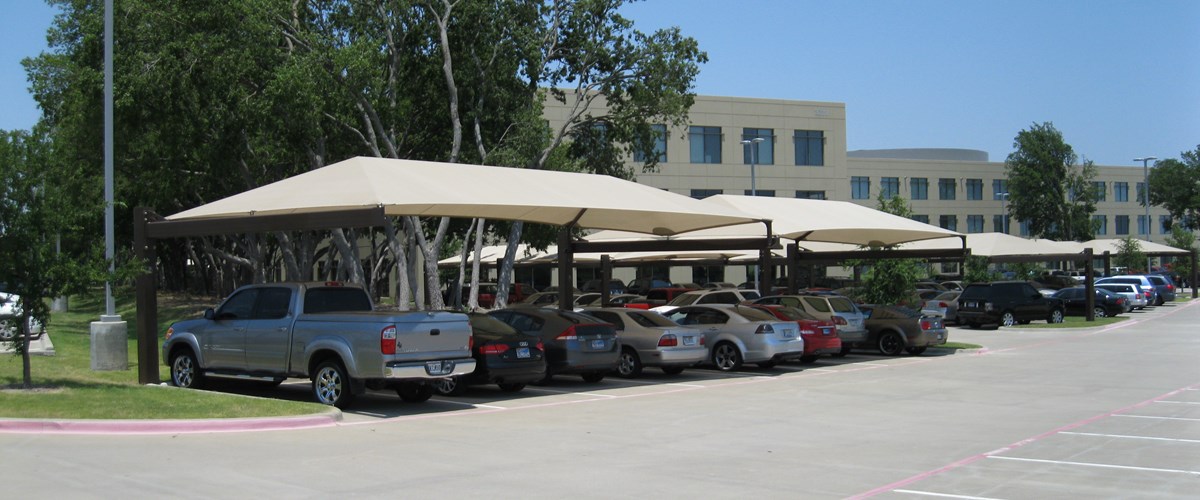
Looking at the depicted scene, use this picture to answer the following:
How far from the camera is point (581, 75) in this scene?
39781mm

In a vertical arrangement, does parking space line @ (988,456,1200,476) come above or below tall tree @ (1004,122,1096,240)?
below

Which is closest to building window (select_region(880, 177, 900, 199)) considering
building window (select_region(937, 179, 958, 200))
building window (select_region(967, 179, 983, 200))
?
building window (select_region(937, 179, 958, 200))

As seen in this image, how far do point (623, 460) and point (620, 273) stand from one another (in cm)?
6287

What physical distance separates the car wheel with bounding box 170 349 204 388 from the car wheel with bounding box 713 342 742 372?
1010cm

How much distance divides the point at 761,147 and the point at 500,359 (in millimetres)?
57656

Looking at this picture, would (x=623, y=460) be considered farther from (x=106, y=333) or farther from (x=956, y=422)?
(x=106, y=333)

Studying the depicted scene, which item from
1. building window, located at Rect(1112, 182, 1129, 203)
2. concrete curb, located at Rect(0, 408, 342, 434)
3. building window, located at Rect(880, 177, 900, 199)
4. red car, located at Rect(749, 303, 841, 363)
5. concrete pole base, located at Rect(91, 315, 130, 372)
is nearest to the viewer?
concrete curb, located at Rect(0, 408, 342, 434)

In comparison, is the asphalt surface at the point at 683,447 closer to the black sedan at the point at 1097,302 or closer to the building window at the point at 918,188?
the black sedan at the point at 1097,302

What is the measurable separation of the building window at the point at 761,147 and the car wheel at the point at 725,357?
1985 inches

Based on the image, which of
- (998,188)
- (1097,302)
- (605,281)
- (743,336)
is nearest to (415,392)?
(743,336)

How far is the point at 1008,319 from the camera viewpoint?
1599 inches

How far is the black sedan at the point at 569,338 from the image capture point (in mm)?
18609

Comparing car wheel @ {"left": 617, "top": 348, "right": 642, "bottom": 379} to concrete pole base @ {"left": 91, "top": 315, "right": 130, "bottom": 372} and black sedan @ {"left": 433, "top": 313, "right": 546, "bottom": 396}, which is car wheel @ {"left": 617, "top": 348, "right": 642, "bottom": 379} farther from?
concrete pole base @ {"left": 91, "top": 315, "right": 130, "bottom": 372}

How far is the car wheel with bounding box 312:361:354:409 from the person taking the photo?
15070 mm
